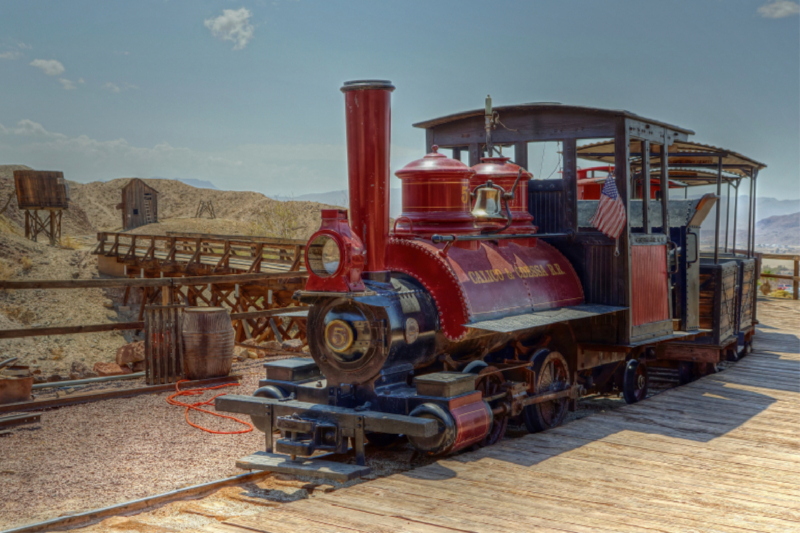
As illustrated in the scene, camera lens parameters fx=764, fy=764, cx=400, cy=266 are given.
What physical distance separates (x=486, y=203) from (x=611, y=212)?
1.29m

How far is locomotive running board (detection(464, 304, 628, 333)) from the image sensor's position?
6113 mm

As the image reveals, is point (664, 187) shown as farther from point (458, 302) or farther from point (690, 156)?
point (458, 302)

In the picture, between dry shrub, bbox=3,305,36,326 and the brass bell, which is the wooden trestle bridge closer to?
the brass bell

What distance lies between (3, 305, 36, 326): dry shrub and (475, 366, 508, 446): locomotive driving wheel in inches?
→ 909

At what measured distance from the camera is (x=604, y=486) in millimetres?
5199

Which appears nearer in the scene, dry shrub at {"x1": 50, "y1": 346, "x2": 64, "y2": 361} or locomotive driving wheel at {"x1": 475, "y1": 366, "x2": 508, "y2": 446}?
locomotive driving wheel at {"x1": 475, "y1": 366, "x2": 508, "y2": 446}

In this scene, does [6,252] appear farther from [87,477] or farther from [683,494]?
[683,494]

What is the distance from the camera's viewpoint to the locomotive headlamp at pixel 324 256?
19.0 feet

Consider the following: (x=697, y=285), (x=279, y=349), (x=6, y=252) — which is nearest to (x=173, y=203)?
(x=6, y=252)

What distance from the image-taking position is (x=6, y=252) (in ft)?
104

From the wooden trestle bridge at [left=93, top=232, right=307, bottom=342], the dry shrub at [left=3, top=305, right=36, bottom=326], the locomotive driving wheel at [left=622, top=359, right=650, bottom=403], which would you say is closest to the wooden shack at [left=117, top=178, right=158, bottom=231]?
the wooden trestle bridge at [left=93, top=232, right=307, bottom=342]

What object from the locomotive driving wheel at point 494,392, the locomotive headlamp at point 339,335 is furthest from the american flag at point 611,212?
the locomotive headlamp at point 339,335

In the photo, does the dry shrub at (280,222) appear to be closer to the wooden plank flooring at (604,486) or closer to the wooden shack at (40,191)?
the wooden shack at (40,191)

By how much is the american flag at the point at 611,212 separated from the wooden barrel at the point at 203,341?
480 centimetres
